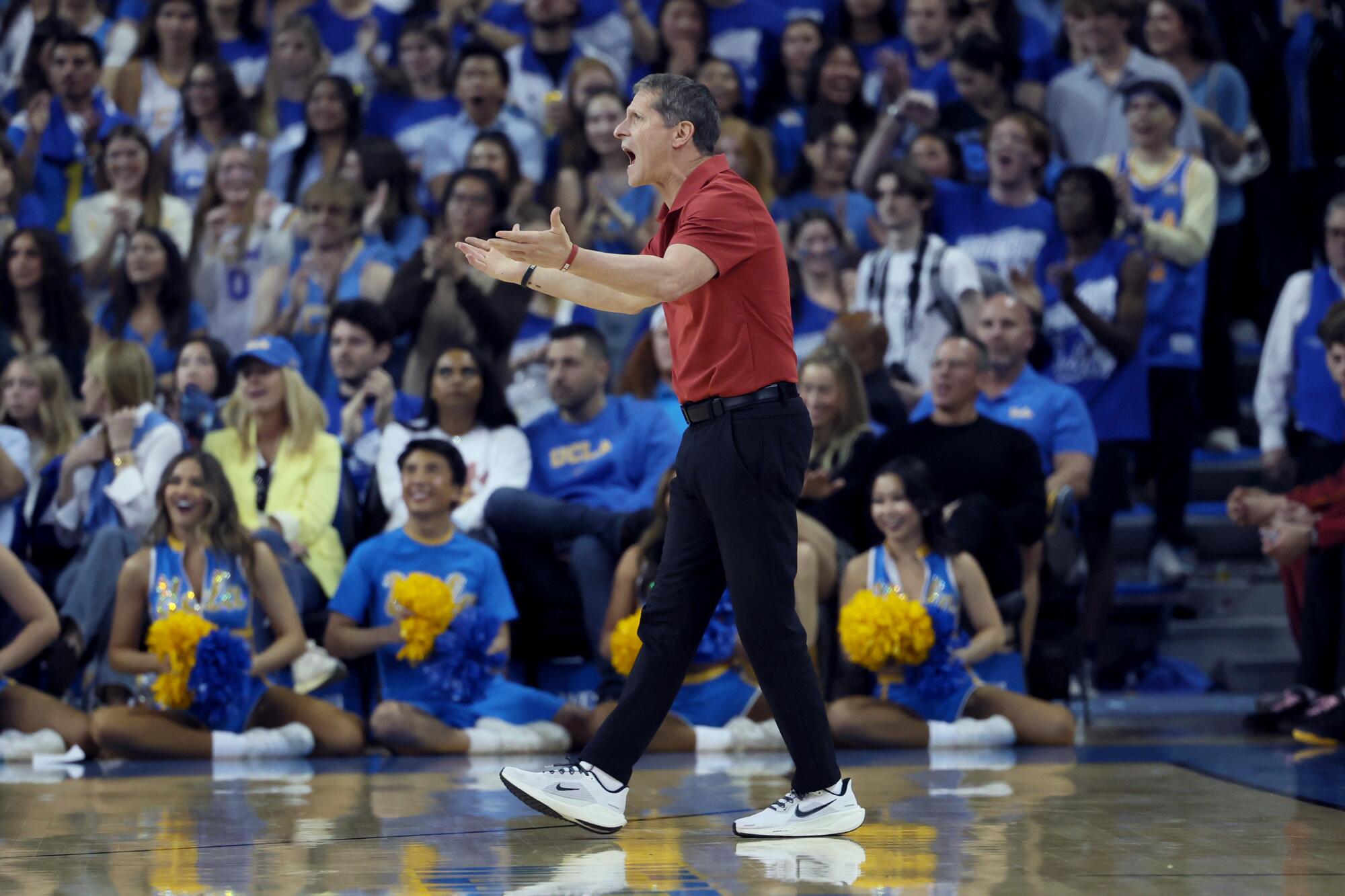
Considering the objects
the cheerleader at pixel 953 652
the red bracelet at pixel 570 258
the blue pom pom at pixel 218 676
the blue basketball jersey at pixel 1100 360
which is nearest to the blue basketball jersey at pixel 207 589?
the blue pom pom at pixel 218 676

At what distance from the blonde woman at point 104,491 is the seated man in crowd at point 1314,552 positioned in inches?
181

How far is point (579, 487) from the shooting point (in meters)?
7.51

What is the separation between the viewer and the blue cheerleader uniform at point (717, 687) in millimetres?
6641

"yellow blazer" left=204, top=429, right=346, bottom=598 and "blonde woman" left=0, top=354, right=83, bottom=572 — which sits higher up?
"blonde woman" left=0, top=354, right=83, bottom=572

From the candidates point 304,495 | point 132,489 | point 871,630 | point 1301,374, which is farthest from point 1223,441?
point 132,489

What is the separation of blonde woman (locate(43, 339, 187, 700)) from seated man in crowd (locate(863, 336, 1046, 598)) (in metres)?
3.12

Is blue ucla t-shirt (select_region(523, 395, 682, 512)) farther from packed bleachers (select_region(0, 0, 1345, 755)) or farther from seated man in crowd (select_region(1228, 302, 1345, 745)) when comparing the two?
seated man in crowd (select_region(1228, 302, 1345, 745))

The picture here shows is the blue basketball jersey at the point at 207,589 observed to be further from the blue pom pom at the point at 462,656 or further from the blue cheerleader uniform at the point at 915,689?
the blue cheerleader uniform at the point at 915,689

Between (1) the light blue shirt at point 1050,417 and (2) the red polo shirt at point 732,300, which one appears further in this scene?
(1) the light blue shirt at point 1050,417

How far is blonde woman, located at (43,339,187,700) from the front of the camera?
268 inches

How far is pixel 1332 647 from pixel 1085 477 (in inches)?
49.5

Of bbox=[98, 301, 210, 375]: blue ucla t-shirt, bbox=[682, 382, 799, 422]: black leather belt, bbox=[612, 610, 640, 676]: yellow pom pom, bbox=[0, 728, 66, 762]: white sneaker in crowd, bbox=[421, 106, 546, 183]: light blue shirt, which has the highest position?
bbox=[421, 106, 546, 183]: light blue shirt

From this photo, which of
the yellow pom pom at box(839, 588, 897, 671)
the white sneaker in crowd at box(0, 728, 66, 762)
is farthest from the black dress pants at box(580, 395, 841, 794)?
the white sneaker in crowd at box(0, 728, 66, 762)

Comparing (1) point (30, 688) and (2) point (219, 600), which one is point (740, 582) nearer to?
(2) point (219, 600)
